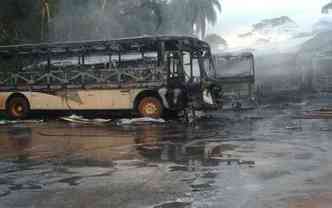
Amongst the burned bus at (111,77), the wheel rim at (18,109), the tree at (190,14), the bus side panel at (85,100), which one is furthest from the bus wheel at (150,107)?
the tree at (190,14)

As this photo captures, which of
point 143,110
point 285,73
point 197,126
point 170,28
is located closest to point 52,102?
point 143,110

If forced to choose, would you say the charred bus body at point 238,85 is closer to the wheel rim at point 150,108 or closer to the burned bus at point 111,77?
the burned bus at point 111,77

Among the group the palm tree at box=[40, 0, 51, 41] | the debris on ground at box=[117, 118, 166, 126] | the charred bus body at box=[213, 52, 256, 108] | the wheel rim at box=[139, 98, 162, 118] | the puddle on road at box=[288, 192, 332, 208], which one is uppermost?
the palm tree at box=[40, 0, 51, 41]

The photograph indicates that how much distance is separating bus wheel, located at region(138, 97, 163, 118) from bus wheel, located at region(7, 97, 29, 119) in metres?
4.54

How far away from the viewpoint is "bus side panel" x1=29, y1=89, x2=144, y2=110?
2028 centimetres

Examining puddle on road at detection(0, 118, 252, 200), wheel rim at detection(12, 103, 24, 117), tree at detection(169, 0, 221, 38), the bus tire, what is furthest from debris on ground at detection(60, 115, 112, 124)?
tree at detection(169, 0, 221, 38)

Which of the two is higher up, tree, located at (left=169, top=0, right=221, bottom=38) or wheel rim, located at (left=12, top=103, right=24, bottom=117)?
tree, located at (left=169, top=0, right=221, bottom=38)

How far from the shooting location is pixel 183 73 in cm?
2002

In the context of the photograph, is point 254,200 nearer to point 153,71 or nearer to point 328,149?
point 328,149

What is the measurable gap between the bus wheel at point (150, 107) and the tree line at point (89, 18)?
15.5m

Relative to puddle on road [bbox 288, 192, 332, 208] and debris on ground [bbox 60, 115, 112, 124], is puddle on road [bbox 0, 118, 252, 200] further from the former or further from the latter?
debris on ground [bbox 60, 115, 112, 124]

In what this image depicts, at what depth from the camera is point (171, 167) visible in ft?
32.4

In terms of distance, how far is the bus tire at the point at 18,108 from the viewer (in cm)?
2192

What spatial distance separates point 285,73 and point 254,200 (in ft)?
115
